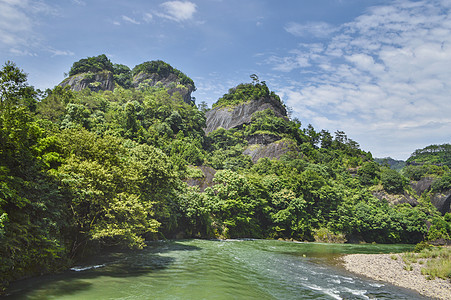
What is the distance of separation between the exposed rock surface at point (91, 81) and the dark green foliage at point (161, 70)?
36.4m

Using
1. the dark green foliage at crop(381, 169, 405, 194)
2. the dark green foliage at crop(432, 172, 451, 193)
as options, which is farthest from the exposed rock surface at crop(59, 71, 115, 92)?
the dark green foliage at crop(432, 172, 451, 193)

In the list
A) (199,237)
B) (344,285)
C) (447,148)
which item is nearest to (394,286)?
(344,285)

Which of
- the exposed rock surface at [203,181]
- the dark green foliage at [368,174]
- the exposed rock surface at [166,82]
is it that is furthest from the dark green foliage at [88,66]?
the dark green foliage at [368,174]

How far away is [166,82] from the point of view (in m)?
180

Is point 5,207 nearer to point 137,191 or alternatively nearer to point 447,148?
point 137,191

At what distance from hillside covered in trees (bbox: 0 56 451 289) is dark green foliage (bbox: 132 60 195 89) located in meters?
29.4

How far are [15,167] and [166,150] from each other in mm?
57862

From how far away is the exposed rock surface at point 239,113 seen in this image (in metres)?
132

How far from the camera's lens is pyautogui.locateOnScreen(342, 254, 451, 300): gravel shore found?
20062 mm

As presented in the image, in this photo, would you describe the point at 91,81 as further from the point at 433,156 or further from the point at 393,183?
the point at 433,156

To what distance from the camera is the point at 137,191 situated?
3131 centimetres

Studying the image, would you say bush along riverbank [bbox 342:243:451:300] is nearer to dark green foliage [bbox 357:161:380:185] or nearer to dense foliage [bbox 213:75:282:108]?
dark green foliage [bbox 357:161:380:185]

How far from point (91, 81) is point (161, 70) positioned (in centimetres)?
5200

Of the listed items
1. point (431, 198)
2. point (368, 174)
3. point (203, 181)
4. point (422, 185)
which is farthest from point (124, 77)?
point (431, 198)
